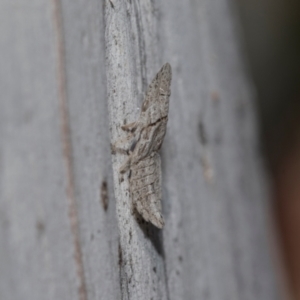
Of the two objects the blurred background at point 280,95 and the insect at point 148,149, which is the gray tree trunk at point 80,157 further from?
the blurred background at point 280,95

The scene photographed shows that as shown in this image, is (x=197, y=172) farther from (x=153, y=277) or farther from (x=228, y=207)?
(x=153, y=277)

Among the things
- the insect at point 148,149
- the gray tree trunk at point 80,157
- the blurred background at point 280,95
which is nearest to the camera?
the gray tree trunk at point 80,157

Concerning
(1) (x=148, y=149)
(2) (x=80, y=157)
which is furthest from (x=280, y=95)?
(2) (x=80, y=157)

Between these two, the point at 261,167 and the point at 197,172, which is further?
the point at 261,167

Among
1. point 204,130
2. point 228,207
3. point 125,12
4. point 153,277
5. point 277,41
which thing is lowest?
point 153,277

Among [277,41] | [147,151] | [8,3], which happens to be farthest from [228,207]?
[277,41]

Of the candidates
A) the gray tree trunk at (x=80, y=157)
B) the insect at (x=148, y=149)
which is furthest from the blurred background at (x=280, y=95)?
the insect at (x=148, y=149)
